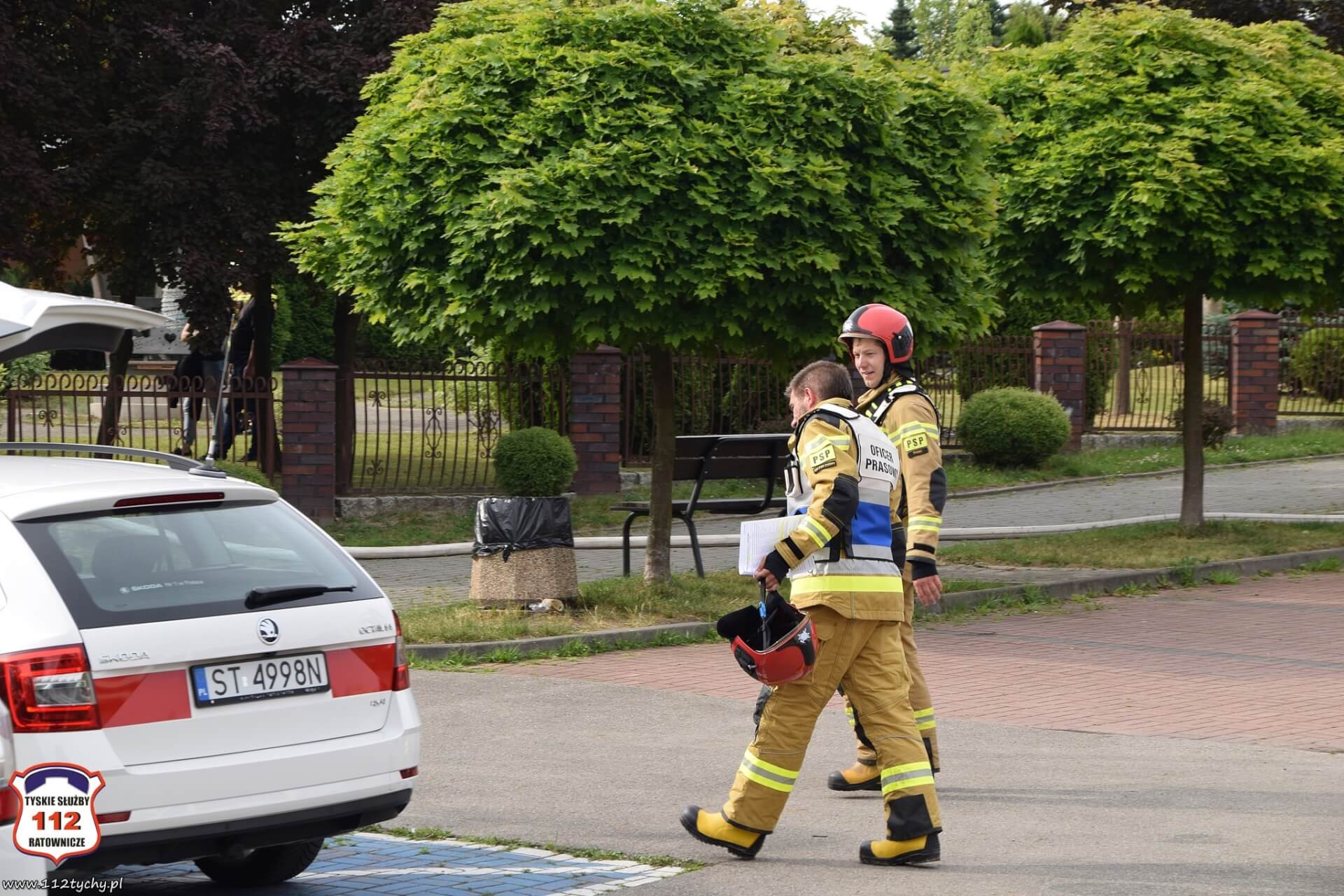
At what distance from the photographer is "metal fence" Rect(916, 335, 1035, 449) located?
80.1 feet

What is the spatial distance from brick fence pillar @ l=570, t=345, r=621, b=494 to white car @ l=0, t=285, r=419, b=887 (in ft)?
44.8

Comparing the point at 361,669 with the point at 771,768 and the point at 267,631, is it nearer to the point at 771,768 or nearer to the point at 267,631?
the point at 267,631

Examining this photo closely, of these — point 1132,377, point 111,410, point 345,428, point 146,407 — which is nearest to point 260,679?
point 111,410

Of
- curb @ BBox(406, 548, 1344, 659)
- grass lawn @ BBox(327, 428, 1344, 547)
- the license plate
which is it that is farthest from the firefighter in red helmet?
grass lawn @ BBox(327, 428, 1344, 547)

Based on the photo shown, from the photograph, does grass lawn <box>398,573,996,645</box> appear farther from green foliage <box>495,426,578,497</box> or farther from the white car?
the white car

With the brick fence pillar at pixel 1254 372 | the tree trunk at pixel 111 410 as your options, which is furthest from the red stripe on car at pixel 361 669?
the brick fence pillar at pixel 1254 372

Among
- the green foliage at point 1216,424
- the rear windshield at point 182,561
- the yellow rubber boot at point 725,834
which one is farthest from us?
the green foliage at point 1216,424

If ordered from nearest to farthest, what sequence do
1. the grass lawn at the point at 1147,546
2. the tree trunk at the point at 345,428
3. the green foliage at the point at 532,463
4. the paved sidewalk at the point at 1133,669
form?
the paved sidewalk at the point at 1133,669 < the grass lawn at the point at 1147,546 < the green foliage at the point at 532,463 < the tree trunk at the point at 345,428

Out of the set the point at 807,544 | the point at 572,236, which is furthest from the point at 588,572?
the point at 807,544

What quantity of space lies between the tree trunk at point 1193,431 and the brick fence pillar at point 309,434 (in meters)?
8.36

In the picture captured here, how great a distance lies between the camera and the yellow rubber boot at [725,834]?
6.00 metres

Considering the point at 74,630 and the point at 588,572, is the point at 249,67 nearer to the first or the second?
the point at 588,572

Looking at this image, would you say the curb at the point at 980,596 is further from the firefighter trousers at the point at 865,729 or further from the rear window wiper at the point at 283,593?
the rear window wiper at the point at 283,593

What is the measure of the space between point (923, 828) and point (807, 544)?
1048mm
